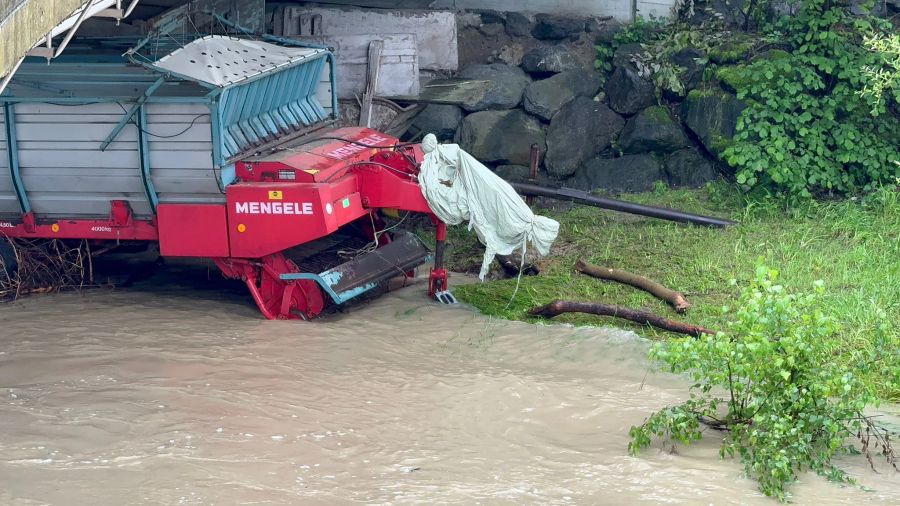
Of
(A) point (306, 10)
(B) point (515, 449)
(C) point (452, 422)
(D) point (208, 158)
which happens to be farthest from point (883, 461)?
(A) point (306, 10)

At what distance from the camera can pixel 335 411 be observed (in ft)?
22.1

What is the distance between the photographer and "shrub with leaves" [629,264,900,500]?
551 centimetres

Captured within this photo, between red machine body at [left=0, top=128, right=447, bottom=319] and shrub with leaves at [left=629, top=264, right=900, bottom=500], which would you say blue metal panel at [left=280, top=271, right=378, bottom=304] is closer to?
red machine body at [left=0, top=128, right=447, bottom=319]

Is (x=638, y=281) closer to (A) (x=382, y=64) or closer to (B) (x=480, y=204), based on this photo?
(B) (x=480, y=204)

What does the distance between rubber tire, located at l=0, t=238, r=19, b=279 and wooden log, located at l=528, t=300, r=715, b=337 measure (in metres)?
A: 4.71

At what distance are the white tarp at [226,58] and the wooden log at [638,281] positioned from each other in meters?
3.34

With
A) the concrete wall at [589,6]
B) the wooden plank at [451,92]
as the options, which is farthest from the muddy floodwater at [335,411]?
the concrete wall at [589,6]

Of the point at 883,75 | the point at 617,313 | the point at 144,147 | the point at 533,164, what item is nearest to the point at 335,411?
the point at 617,313

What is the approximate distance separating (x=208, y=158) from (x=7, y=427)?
3.04 m

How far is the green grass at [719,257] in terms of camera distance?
27.7 feet

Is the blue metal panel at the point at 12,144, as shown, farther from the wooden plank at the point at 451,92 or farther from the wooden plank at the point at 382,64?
the wooden plank at the point at 451,92

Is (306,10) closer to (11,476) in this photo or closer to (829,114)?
(829,114)

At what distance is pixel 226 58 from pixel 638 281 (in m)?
4.06

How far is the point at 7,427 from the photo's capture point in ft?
20.6
